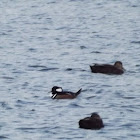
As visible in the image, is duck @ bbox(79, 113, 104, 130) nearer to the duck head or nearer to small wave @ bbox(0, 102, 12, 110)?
small wave @ bbox(0, 102, 12, 110)

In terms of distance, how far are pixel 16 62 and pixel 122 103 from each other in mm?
8176

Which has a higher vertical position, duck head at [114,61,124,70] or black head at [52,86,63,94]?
black head at [52,86,63,94]

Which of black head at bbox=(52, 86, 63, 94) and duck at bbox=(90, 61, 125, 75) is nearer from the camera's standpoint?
black head at bbox=(52, 86, 63, 94)

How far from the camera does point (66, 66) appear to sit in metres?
41.0

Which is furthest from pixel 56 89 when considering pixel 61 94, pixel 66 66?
pixel 66 66

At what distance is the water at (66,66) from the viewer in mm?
32000

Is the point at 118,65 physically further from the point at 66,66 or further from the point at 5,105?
the point at 5,105

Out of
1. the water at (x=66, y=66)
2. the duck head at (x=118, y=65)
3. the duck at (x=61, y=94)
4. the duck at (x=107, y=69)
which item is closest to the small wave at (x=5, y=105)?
the water at (x=66, y=66)

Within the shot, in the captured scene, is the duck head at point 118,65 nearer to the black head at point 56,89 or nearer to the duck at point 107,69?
the duck at point 107,69

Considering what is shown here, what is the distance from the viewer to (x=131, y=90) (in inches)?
1444

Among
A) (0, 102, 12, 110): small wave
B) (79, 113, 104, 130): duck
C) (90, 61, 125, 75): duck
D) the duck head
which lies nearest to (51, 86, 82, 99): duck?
(0, 102, 12, 110): small wave

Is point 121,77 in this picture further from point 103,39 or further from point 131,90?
point 103,39

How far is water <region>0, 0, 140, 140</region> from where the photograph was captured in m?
32.0

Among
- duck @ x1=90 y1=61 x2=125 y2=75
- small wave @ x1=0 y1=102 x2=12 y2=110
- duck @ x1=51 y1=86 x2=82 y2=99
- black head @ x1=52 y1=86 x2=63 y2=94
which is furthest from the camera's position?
duck @ x1=90 y1=61 x2=125 y2=75
